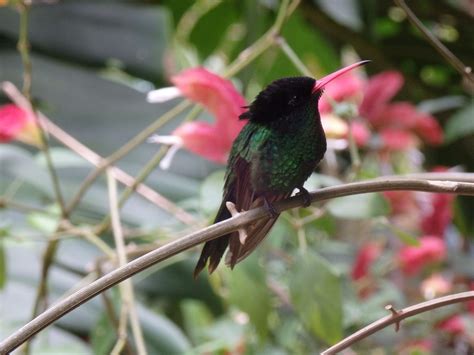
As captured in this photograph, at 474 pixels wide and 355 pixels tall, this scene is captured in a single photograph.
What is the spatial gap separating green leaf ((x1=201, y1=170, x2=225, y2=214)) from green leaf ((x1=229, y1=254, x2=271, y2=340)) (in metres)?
0.06

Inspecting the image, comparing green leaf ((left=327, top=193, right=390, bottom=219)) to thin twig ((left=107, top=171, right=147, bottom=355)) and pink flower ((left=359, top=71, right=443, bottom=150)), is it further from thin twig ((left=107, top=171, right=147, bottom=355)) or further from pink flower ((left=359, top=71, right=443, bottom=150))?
pink flower ((left=359, top=71, right=443, bottom=150))

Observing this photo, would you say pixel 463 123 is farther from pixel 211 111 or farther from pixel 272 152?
pixel 272 152

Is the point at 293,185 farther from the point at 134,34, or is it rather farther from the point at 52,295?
the point at 134,34

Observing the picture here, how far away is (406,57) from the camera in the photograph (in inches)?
70.1

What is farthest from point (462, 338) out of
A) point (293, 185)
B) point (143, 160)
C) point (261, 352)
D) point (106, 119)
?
point (293, 185)

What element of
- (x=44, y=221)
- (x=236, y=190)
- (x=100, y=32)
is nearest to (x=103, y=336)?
(x=44, y=221)

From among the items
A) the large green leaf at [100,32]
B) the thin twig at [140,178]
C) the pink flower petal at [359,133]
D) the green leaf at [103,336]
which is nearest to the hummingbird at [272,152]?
the thin twig at [140,178]

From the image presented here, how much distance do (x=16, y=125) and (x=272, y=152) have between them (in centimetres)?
46

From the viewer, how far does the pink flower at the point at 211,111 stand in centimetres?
68

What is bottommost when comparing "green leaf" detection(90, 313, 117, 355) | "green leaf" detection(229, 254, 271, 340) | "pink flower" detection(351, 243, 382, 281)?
"green leaf" detection(229, 254, 271, 340)

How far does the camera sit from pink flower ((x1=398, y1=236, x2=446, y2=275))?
1.08 meters

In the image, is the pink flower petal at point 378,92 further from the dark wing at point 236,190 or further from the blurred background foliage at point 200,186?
the dark wing at point 236,190

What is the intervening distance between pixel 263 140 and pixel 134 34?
0.92m

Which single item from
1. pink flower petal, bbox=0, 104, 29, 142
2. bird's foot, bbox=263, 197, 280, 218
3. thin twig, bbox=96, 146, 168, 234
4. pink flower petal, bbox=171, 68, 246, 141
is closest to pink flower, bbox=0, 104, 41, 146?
pink flower petal, bbox=0, 104, 29, 142
